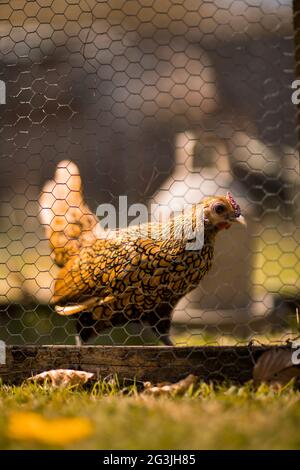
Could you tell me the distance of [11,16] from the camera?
1.78 metres

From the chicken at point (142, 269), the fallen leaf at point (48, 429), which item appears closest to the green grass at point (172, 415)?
the fallen leaf at point (48, 429)

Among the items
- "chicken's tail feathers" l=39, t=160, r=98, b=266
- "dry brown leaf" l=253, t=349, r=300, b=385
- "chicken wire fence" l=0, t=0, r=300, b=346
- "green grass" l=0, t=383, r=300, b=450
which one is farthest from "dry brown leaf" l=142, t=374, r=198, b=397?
"chicken's tail feathers" l=39, t=160, r=98, b=266

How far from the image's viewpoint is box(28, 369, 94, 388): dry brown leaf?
1385mm

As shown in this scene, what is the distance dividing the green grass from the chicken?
256 millimetres

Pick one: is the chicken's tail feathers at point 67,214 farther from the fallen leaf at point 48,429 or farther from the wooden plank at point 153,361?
the fallen leaf at point 48,429

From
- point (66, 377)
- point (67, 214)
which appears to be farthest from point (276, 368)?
point (67, 214)

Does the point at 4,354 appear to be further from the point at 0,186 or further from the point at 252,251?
the point at 252,251

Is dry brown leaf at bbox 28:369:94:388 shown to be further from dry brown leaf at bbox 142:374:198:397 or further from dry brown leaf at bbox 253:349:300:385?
dry brown leaf at bbox 253:349:300:385

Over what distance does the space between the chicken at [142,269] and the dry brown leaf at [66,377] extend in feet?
0.70

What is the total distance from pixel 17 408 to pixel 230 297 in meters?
1.19

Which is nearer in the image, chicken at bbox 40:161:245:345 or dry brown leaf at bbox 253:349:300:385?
dry brown leaf at bbox 253:349:300:385

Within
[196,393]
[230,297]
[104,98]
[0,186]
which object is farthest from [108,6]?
[196,393]

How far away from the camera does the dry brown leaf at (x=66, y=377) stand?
1385 millimetres

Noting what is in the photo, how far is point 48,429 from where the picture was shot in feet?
3.20
